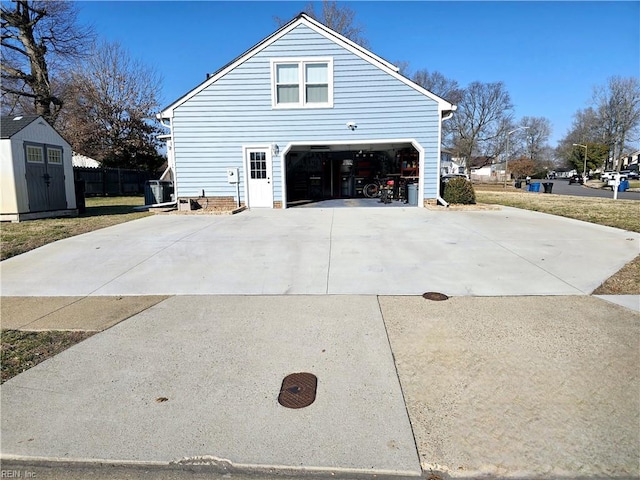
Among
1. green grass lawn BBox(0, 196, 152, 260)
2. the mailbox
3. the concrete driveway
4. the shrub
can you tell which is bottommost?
the concrete driveway

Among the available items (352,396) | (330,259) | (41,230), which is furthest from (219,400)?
(41,230)

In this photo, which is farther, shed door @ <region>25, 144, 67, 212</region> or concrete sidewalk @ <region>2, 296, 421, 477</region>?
shed door @ <region>25, 144, 67, 212</region>

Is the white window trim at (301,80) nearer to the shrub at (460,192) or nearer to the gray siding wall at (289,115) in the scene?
the gray siding wall at (289,115)

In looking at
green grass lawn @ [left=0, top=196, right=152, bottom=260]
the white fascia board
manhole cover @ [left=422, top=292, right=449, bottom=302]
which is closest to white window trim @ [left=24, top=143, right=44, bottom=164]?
green grass lawn @ [left=0, top=196, right=152, bottom=260]

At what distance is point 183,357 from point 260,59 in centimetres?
1345

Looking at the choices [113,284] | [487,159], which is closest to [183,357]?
[113,284]

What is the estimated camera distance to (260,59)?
1483 cm

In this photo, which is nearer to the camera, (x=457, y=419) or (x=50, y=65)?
(x=457, y=419)

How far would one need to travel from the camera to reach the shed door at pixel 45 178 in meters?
12.9

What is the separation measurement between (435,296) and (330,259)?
2.41 m

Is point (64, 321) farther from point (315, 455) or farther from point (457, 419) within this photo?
point (457, 419)

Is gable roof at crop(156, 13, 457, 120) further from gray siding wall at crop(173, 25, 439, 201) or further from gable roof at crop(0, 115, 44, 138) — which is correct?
gable roof at crop(0, 115, 44, 138)

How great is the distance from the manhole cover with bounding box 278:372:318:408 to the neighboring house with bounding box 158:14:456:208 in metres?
12.4

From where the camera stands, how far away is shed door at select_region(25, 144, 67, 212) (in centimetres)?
1285
